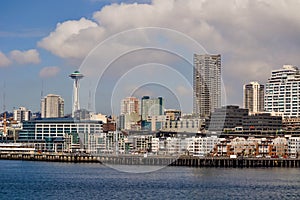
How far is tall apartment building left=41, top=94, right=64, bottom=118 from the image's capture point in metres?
178

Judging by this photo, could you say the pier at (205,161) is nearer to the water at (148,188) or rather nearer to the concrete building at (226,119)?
the concrete building at (226,119)

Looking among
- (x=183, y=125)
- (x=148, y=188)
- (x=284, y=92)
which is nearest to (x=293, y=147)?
(x=183, y=125)

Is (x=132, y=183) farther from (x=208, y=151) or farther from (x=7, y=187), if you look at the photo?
(x=208, y=151)

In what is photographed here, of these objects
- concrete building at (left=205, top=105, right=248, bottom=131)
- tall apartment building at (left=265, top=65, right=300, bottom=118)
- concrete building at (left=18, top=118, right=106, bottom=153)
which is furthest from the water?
tall apartment building at (left=265, top=65, right=300, bottom=118)

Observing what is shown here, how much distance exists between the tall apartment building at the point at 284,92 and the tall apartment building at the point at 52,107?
58586 mm

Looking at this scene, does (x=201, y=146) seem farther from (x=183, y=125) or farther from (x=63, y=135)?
(x=63, y=135)

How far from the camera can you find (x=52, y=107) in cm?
18012

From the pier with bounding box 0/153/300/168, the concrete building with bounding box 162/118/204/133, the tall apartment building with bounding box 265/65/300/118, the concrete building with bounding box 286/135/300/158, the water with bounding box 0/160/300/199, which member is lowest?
the water with bounding box 0/160/300/199

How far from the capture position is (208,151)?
89812 mm

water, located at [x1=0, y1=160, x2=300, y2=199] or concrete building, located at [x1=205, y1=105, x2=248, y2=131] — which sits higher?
concrete building, located at [x1=205, y1=105, x2=248, y2=131]

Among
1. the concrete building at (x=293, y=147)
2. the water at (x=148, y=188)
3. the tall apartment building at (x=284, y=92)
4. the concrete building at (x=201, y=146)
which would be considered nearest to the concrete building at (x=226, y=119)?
the concrete building at (x=201, y=146)

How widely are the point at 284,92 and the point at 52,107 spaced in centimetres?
6583

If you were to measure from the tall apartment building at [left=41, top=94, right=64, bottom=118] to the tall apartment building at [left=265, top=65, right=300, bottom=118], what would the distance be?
192 ft

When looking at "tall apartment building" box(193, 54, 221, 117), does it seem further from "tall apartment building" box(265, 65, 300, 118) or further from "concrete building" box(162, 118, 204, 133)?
"tall apartment building" box(265, 65, 300, 118)
